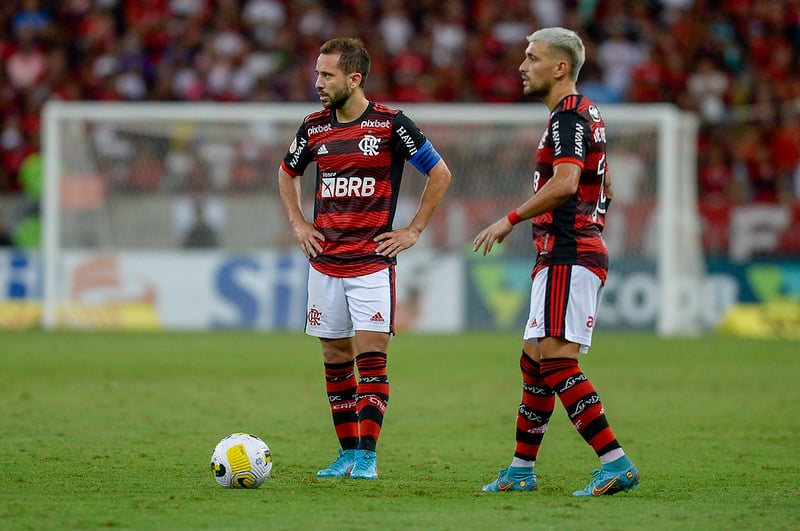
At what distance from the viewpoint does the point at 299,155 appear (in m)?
7.36

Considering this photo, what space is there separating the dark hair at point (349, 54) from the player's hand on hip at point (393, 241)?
32.4 inches

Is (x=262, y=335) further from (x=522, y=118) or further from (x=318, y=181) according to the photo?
(x=318, y=181)

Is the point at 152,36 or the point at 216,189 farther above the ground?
the point at 152,36

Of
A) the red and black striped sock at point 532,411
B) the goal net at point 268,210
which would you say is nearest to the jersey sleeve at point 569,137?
the red and black striped sock at point 532,411

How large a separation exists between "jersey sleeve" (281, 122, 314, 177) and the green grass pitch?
1.65 metres

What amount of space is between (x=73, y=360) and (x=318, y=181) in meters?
7.84

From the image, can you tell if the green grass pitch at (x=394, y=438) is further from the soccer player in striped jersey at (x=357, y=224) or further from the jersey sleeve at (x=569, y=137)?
the jersey sleeve at (x=569, y=137)

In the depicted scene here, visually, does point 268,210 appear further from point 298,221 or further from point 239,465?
point 239,465

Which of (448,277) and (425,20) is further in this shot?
(425,20)

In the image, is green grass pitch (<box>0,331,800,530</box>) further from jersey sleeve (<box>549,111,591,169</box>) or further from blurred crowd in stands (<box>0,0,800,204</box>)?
blurred crowd in stands (<box>0,0,800,204</box>)

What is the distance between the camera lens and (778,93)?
2203 cm

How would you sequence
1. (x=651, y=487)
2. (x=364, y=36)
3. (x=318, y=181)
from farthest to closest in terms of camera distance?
(x=364, y=36) < (x=318, y=181) < (x=651, y=487)

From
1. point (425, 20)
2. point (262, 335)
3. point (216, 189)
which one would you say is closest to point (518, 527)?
point (262, 335)

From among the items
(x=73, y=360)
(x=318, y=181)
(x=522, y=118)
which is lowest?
(x=73, y=360)
